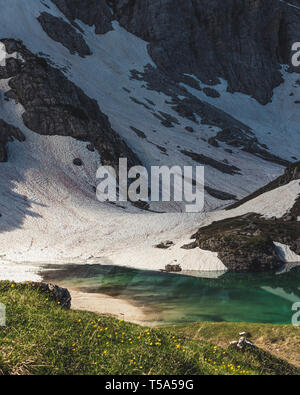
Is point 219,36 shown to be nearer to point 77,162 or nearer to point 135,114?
point 135,114

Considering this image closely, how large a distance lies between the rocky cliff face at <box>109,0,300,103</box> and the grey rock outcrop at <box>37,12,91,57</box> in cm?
3690

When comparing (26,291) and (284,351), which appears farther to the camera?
(284,351)

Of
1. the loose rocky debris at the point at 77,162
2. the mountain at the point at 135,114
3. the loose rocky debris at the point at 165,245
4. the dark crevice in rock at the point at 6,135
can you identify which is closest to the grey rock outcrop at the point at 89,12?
the mountain at the point at 135,114

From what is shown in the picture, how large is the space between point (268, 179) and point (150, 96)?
2315 inches

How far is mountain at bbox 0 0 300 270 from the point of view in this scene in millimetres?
56094

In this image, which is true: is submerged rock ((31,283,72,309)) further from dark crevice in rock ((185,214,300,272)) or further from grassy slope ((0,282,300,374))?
dark crevice in rock ((185,214,300,272))

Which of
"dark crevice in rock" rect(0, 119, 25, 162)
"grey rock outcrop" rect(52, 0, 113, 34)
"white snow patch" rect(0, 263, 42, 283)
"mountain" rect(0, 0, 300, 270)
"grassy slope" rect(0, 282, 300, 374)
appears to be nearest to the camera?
"grassy slope" rect(0, 282, 300, 374)

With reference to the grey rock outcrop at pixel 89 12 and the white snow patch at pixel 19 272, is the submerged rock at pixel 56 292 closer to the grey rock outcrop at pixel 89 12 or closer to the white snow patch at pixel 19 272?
the white snow patch at pixel 19 272

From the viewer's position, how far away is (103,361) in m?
7.18

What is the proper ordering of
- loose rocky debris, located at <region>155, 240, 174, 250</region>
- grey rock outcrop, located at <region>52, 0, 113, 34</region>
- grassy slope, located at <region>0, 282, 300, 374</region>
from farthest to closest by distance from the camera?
grey rock outcrop, located at <region>52, 0, 113, 34</region> < loose rocky debris, located at <region>155, 240, 174, 250</region> < grassy slope, located at <region>0, 282, 300, 374</region>

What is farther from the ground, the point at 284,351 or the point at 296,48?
the point at 296,48

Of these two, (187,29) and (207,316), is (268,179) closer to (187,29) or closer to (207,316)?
(207,316)

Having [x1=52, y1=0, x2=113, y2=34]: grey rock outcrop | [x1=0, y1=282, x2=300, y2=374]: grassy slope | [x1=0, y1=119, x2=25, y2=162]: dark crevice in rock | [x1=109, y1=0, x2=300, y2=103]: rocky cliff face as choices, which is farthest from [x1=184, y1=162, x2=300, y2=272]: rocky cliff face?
[x1=52, y1=0, x2=113, y2=34]: grey rock outcrop
